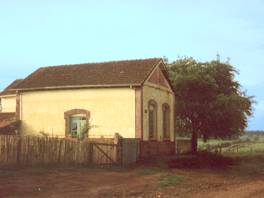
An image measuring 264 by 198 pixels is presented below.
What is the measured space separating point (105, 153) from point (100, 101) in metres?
6.25

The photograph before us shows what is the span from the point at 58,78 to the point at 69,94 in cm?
229

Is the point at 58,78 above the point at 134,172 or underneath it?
above

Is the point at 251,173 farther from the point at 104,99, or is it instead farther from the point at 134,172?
the point at 104,99

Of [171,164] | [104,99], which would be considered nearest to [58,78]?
[104,99]

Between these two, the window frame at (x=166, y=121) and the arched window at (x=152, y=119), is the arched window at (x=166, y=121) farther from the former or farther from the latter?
the arched window at (x=152, y=119)

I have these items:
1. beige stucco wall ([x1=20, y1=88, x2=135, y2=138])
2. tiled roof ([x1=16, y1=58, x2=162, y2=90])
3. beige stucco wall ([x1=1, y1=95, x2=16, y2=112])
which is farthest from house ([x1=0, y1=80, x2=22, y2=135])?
tiled roof ([x1=16, y1=58, x2=162, y2=90])

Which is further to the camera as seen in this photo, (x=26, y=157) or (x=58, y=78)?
(x=58, y=78)

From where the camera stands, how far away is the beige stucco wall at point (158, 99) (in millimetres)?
33188

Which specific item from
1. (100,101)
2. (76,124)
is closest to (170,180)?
(100,101)

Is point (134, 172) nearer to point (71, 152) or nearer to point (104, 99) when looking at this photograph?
point (71, 152)

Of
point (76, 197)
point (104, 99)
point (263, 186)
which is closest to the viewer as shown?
point (76, 197)

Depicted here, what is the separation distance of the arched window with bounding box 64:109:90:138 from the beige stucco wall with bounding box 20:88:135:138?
293 mm

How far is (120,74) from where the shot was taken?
3431cm

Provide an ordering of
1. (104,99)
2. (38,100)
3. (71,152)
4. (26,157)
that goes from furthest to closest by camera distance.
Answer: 1. (38,100)
2. (104,99)
3. (71,152)
4. (26,157)
